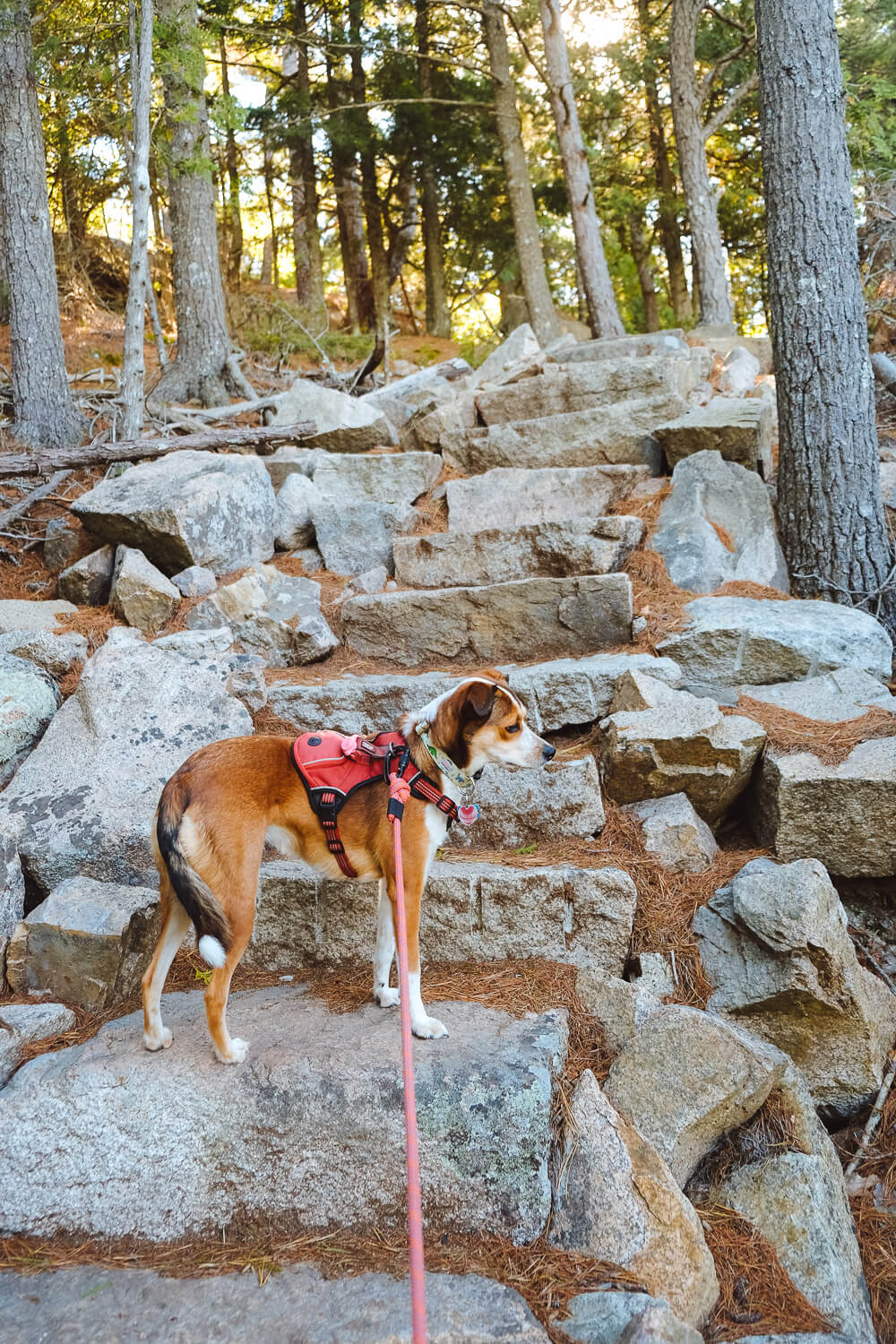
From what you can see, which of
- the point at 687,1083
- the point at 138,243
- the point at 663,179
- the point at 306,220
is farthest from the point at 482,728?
the point at 306,220

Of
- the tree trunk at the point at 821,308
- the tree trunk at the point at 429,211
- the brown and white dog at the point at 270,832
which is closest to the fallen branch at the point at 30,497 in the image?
the brown and white dog at the point at 270,832

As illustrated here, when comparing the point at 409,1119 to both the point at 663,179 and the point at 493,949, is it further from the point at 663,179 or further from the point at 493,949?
the point at 663,179

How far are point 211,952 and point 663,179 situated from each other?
20.4m

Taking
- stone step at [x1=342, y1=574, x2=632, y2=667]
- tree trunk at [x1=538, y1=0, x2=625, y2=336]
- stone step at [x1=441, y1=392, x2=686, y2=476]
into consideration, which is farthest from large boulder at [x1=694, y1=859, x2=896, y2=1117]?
tree trunk at [x1=538, y1=0, x2=625, y2=336]

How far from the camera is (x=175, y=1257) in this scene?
9.57ft

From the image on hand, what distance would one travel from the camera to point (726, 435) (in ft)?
25.0

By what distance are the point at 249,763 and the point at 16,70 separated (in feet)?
34.0

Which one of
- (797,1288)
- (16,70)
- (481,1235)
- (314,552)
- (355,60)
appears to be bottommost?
(797,1288)

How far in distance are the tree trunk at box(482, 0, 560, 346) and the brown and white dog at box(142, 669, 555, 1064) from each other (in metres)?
13.1

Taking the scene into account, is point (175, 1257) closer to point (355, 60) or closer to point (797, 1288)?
point (797, 1288)

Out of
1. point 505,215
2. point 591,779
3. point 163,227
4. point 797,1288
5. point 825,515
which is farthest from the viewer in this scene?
point 163,227

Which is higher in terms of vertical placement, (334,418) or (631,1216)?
(334,418)

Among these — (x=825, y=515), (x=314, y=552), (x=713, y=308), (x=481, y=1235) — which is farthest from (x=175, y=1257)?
(x=713, y=308)

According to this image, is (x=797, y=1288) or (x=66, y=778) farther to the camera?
(x=66, y=778)
